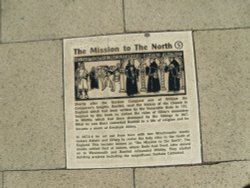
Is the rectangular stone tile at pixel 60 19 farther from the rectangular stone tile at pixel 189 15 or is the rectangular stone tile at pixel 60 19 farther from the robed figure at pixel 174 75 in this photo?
the robed figure at pixel 174 75

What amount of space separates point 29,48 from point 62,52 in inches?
9.5

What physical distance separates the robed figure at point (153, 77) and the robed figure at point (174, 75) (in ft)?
0.27

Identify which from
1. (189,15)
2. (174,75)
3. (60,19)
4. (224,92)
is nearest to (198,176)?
(224,92)

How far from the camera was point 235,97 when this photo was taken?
6.38 feet

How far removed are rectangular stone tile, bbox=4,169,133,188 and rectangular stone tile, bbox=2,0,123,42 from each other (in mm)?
948

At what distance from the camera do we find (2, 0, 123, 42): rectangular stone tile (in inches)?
80.2

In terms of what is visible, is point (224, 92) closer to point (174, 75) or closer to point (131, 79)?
point (174, 75)

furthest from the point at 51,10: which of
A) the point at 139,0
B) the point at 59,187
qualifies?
the point at 59,187

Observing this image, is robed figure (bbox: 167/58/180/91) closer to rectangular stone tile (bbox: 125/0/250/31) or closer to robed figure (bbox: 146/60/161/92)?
robed figure (bbox: 146/60/161/92)

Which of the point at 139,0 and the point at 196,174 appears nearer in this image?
the point at 196,174

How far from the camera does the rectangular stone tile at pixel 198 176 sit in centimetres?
188

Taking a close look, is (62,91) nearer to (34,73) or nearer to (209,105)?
(34,73)

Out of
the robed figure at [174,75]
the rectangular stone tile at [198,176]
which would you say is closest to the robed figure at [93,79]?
the robed figure at [174,75]

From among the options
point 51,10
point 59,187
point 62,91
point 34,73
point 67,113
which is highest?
point 51,10
